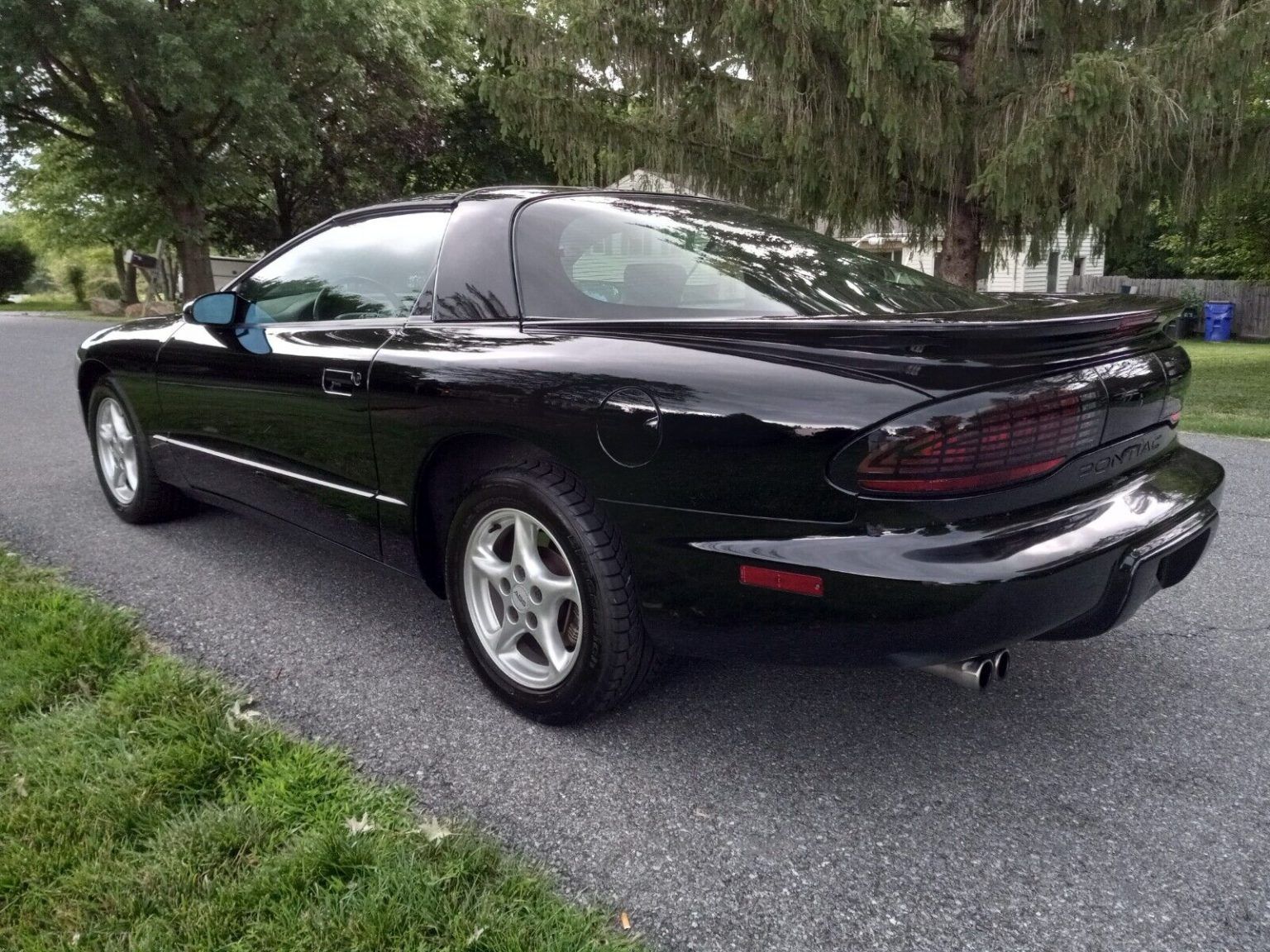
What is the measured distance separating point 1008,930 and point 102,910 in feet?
5.73

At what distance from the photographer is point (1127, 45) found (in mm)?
8562

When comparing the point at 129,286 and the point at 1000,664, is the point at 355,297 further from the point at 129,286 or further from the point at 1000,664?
the point at 129,286

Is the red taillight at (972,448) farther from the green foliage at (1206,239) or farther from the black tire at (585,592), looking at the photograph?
the green foliage at (1206,239)

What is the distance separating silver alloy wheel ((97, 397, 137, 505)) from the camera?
4.39m

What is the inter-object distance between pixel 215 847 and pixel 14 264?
53.5 m

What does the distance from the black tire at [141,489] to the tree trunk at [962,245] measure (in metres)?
8.14

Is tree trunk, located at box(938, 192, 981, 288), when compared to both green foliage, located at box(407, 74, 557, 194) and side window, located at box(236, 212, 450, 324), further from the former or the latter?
green foliage, located at box(407, 74, 557, 194)

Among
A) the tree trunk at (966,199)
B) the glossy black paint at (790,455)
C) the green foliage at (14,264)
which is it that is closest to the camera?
the glossy black paint at (790,455)

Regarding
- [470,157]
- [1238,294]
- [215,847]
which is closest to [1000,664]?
[215,847]

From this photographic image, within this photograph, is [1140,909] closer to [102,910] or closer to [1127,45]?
[102,910]

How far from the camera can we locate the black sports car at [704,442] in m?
2.03

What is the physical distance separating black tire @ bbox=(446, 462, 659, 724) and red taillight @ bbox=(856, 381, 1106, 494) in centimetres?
67

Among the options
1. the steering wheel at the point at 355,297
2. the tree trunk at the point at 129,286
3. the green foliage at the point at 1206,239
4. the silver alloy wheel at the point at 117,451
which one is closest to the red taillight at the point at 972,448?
the steering wheel at the point at 355,297

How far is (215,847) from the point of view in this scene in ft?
6.64
